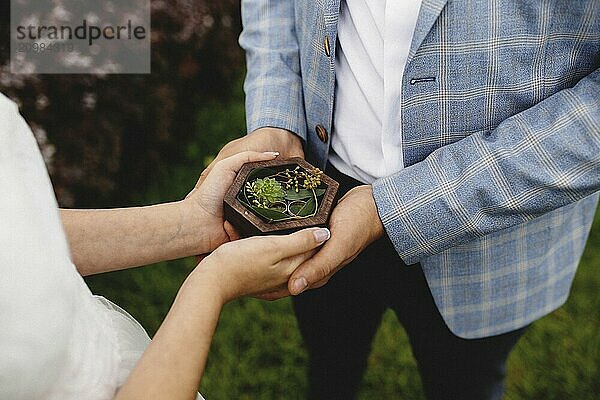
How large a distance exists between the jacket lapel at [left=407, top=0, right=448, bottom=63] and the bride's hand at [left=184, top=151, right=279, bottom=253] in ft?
1.48

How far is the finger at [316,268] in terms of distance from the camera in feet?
5.24

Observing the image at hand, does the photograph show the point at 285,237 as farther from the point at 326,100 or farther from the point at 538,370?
the point at 538,370

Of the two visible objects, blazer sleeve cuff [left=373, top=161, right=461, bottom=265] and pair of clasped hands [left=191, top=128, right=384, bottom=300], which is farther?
blazer sleeve cuff [left=373, top=161, right=461, bottom=265]

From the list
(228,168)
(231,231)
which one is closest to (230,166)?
(228,168)

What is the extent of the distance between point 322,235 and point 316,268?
7 cm

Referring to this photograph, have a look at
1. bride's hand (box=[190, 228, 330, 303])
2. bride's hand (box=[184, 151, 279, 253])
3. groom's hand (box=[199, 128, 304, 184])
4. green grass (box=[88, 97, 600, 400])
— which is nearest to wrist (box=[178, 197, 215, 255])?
bride's hand (box=[184, 151, 279, 253])

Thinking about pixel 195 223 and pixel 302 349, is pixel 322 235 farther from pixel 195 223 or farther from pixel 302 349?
pixel 302 349

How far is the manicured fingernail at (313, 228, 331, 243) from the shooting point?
1.58 meters

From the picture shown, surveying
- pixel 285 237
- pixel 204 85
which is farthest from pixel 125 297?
pixel 285 237

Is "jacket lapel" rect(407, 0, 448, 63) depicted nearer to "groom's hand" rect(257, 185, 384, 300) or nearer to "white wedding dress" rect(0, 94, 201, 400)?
"groom's hand" rect(257, 185, 384, 300)

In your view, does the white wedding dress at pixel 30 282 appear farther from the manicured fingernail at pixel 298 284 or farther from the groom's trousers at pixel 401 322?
the groom's trousers at pixel 401 322

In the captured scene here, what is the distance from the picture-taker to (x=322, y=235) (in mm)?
1584

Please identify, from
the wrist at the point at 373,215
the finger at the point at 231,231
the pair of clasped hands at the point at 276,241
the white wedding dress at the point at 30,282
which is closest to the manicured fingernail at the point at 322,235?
the pair of clasped hands at the point at 276,241

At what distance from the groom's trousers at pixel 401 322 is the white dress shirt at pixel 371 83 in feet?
0.40
